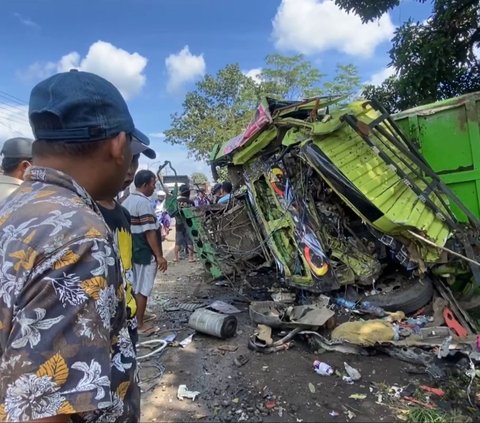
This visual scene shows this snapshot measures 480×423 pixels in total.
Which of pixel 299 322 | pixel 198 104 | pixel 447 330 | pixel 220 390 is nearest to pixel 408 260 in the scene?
pixel 447 330

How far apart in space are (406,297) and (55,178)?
165 inches

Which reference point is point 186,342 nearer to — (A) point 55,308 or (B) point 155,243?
(B) point 155,243

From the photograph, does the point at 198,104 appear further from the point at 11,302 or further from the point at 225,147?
the point at 11,302

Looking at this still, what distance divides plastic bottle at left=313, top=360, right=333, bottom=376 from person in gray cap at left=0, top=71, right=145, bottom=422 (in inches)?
108

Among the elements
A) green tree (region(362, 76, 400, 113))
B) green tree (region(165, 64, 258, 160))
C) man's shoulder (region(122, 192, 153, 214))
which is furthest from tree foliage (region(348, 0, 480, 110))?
green tree (region(165, 64, 258, 160))

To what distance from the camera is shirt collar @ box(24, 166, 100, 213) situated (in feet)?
2.93

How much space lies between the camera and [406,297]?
433cm

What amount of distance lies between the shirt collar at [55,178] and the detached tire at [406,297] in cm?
409

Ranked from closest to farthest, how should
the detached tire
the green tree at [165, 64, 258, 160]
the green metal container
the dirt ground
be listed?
the dirt ground, the detached tire, the green metal container, the green tree at [165, 64, 258, 160]

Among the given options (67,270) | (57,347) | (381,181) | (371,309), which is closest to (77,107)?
(67,270)

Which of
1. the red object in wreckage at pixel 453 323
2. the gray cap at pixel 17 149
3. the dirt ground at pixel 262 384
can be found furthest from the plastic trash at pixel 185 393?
the red object in wreckage at pixel 453 323

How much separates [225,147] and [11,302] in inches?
203

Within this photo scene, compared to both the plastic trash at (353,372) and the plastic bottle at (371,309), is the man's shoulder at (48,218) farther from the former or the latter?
the plastic bottle at (371,309)

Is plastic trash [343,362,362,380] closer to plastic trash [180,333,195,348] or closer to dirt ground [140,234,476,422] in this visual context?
dirt ground [140,234,476,422]
